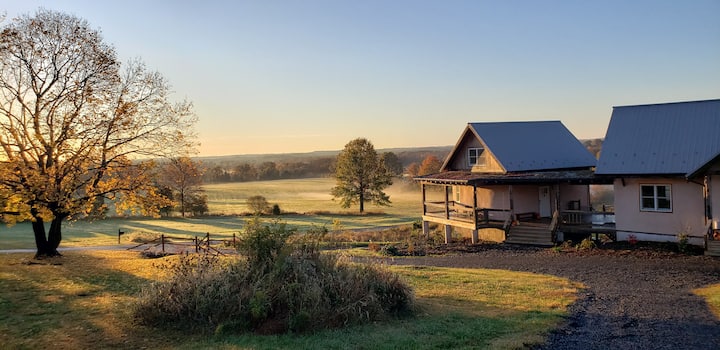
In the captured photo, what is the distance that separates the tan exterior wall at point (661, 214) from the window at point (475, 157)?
913 cm

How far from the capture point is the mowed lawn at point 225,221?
3597 cm

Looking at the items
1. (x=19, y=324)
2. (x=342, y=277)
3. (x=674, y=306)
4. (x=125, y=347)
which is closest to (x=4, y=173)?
(x=19, y=324)

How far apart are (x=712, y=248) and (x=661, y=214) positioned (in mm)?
2787

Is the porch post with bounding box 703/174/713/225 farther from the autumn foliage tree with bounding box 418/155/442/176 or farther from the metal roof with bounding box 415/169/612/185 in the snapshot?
the autumn foliage tree with bounding box 418/155/442/176

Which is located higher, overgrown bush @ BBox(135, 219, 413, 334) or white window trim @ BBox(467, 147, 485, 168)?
white window trim @ BBox(467, 147, 485, 168)

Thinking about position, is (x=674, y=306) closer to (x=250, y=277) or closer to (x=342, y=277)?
(x=342, y=277)

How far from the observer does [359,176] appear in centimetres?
6425

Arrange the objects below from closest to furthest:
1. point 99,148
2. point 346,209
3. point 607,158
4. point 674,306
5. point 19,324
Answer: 1. point 19,324
2. point 674,306
3. point 99,148
4. point 607,158
5. point 346,209

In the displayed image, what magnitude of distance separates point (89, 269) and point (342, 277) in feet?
37.9

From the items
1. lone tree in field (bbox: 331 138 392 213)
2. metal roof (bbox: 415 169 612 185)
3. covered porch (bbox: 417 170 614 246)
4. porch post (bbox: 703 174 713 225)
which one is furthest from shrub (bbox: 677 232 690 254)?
lone tree in field (bbox: 331 138 392 213)

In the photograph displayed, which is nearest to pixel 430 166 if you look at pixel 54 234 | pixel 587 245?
pixel 587 245

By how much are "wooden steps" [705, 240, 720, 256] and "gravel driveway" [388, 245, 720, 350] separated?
489mm

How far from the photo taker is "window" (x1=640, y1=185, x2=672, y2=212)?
22.2 m

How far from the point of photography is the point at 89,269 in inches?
701
